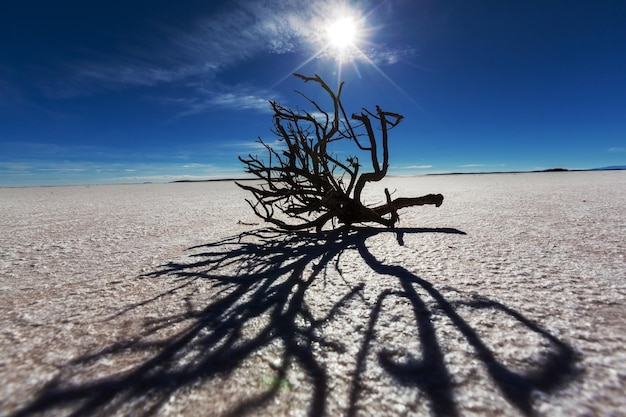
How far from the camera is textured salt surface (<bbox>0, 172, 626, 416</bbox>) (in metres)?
0.69

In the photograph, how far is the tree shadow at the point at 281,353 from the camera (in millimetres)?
688

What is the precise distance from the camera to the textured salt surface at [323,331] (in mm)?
688

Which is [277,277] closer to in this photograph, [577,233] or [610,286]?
[610,286]

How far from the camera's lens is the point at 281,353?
0.87 metres

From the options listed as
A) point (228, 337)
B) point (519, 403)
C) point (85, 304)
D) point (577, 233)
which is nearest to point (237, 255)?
point (85, 304)

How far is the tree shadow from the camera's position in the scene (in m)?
0.69

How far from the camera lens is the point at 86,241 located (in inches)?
98.4

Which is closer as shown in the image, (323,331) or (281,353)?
(281,353)

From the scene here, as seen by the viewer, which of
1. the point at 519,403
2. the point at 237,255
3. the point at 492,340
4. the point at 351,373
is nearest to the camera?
the point at 519,403

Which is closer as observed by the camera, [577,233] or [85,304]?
[85,304]

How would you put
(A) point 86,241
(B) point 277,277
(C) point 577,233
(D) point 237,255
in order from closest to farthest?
(B) point 277,277 → (D) point 237,255 → (C) point 577,233 → (A) point 86,241

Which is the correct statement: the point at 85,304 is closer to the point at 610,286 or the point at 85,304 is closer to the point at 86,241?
the point at 86,241

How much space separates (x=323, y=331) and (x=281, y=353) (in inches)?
6.6

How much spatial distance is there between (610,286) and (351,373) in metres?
1.20
